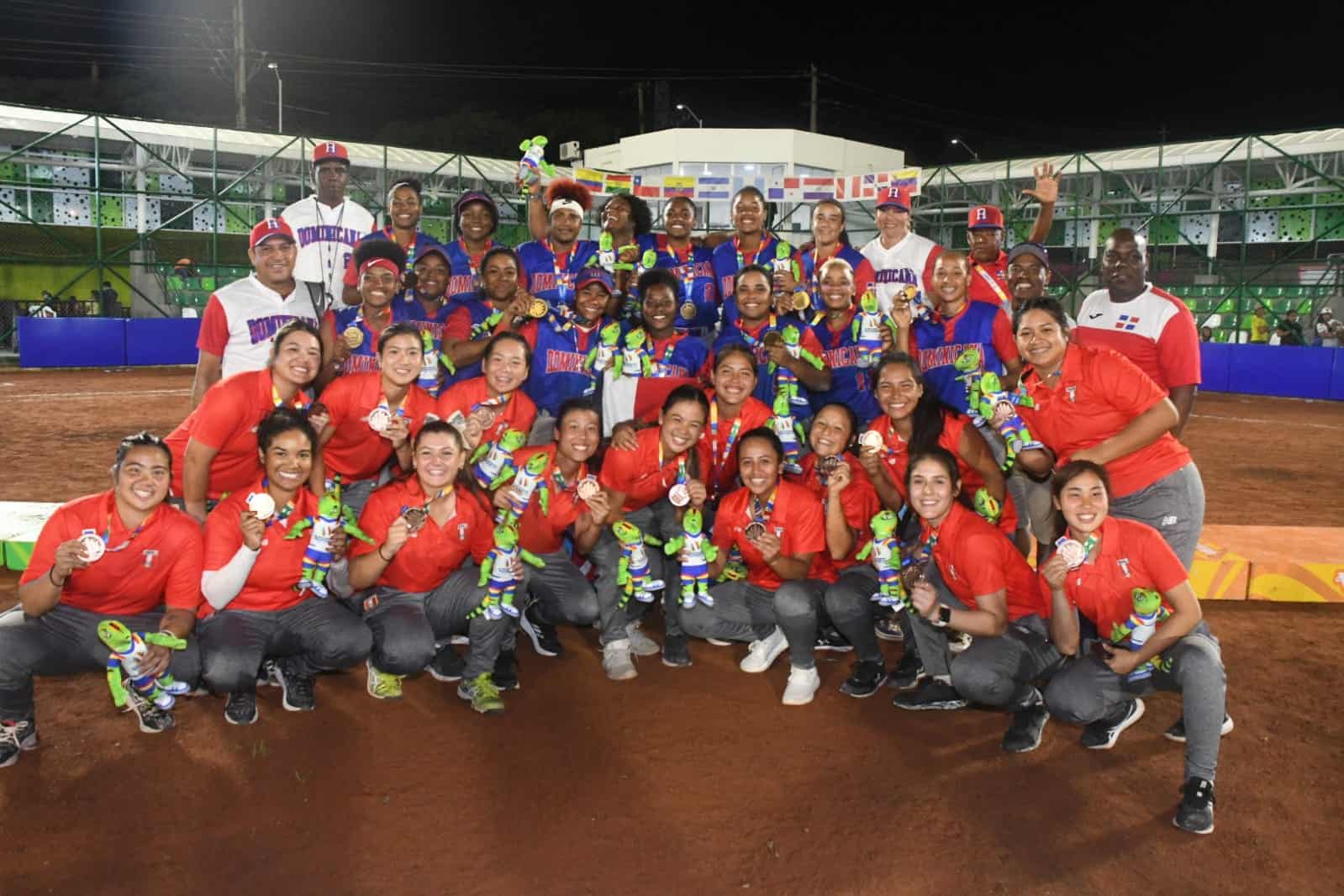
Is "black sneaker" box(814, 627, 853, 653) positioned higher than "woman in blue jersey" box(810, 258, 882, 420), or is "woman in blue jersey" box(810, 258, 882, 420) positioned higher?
"woman in blue jersey" box(810, 258, 882, 420)

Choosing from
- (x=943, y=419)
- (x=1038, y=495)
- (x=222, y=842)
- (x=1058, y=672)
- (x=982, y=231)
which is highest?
(x=982, y=231)

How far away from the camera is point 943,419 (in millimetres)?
5645

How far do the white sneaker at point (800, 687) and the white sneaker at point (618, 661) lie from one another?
0.88m

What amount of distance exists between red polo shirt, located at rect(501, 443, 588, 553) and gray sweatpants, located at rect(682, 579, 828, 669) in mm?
889

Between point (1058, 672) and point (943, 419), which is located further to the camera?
point (943, 419)

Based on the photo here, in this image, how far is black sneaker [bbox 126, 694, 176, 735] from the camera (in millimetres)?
4676

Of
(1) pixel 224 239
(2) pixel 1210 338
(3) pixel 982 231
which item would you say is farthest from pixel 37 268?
(2) pixel 1210 338

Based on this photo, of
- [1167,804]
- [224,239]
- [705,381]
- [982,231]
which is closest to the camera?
[1167,804]

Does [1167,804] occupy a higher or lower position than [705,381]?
lower

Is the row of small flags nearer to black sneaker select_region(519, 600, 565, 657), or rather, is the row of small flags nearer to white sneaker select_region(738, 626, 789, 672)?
black sneaker select_region(519, 600, 565, 657)

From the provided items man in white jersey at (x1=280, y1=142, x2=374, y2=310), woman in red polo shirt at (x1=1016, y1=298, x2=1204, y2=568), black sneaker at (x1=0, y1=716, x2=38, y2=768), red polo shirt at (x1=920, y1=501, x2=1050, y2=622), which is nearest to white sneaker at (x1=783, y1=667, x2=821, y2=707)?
red polo shirt at (x1=920, y1=501, x2=1050, y2=622)

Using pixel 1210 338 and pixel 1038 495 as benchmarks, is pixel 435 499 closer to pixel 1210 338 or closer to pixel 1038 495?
pixel 1038 495

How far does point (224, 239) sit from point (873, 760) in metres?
29.6

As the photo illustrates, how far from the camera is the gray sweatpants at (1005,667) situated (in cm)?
475
